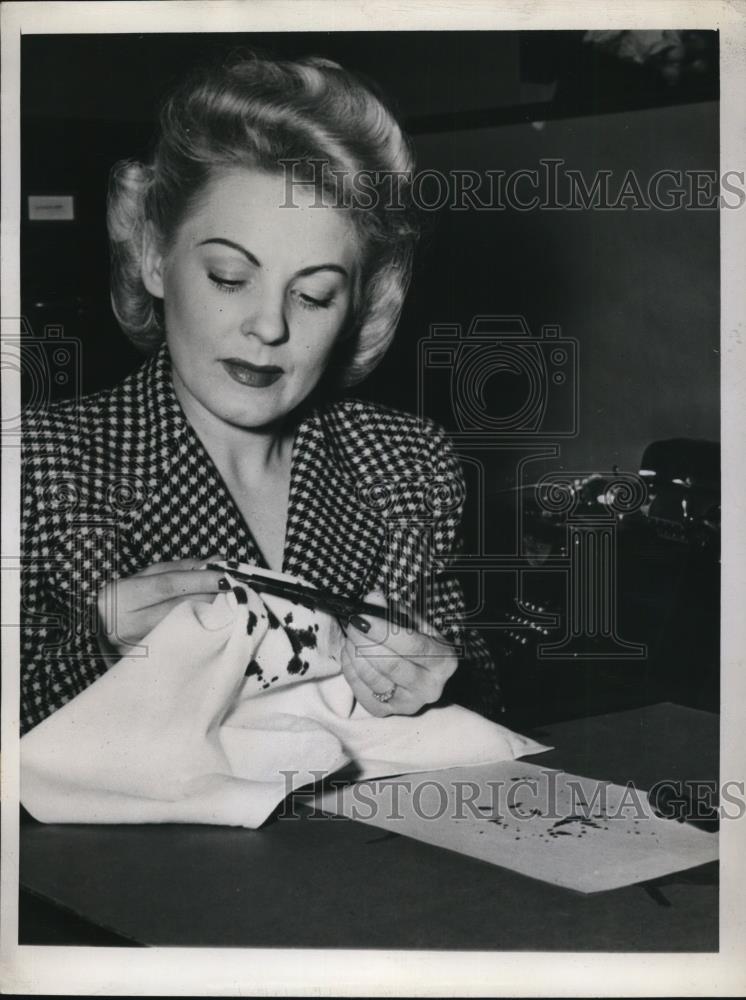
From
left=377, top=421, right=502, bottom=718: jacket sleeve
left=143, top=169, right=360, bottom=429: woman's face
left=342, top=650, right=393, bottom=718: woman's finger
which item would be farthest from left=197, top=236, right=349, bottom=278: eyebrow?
left=342, top=650, right=393, bottom=718: woman's finger

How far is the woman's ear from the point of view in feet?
5.43

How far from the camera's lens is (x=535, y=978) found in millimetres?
1507

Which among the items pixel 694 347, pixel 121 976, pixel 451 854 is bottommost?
pixel 121 976

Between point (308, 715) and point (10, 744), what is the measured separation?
406mm

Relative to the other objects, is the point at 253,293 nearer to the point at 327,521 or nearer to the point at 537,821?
the point at 327,521

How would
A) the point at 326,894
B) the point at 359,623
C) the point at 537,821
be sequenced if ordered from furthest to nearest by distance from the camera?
the point at 359,623 < the point at 537,821 < the point at 326,894

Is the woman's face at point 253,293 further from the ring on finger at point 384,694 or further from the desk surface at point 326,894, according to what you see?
the desk surface at point 326,894

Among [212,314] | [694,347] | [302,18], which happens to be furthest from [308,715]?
[302,18]

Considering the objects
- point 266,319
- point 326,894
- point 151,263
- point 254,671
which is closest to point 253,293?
point 266,319

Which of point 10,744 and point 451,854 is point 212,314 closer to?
point 10,744

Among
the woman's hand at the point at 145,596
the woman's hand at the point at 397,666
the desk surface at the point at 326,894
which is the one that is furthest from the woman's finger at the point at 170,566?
the desk surface at the point at 326,894

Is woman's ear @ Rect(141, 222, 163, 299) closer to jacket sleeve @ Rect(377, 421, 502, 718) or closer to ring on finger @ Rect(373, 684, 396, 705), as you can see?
jacket sleeve @ Rect(377, 421, 502, 718)

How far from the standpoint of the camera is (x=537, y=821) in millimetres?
1579

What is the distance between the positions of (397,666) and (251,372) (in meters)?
0.46
